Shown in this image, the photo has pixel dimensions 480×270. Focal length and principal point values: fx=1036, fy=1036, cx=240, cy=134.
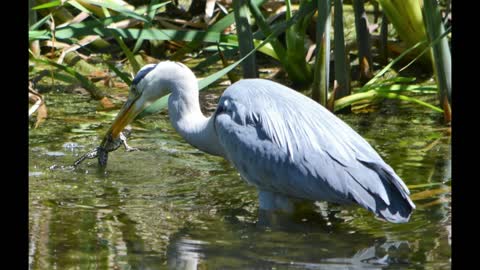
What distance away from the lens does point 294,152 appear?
550 cm

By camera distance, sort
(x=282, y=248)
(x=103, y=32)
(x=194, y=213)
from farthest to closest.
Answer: (x=103, y=32), (x=194, y=213), (x=282, y=248)

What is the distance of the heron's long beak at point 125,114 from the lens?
6.39m

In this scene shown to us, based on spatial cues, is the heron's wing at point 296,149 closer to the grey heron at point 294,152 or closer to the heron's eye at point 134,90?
the grey heron at point 294,152

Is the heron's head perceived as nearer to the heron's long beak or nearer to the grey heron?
the heron's long beak

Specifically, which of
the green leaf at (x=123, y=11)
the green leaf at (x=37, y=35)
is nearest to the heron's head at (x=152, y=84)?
the green leaf at (x=123, y=11)

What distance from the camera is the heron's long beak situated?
21.0 ft

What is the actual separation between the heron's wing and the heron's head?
0.43m

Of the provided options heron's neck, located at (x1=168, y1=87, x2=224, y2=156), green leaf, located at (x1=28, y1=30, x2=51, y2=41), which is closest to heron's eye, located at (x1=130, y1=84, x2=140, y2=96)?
heron's neck, located at (x1=168, y1=87, x2=224, y2=156)

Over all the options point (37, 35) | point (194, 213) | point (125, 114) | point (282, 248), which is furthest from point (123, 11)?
point (282, 248)

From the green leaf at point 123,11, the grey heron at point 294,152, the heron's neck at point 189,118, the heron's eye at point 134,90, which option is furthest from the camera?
the green leaf at point 123,11

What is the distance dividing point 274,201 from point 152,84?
1174mm

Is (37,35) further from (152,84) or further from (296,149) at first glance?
(296,149)

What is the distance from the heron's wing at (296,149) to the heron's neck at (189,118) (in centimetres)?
30

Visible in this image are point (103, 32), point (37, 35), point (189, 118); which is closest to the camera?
point (189, 118)
